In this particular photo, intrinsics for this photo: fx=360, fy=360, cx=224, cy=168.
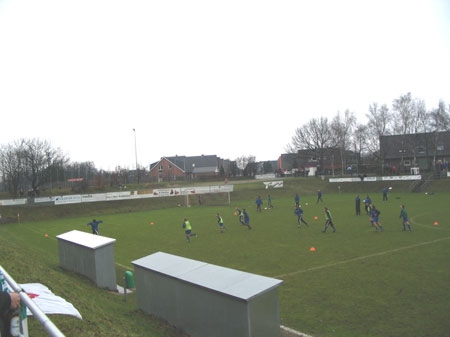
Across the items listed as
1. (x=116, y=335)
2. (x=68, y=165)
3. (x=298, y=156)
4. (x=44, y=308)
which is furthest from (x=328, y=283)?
(x=298, y=156)

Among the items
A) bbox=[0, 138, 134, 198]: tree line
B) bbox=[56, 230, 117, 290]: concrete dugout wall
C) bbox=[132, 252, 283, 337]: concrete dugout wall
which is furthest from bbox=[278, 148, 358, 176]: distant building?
bbox=[132, 252, 283, 337]: concrete dugout wall

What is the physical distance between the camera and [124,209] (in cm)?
4481

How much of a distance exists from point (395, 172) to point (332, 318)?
2163 inches

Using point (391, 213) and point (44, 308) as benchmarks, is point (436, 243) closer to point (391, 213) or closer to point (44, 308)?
point (391, 213)

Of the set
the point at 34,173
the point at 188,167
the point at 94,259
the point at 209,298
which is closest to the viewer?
the point at 209,298

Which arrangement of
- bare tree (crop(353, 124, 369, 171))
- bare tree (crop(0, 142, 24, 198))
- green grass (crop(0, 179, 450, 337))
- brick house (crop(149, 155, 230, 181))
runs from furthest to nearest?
brick house (crop(149, 155, 230, 181)) < bare tree (crop(353, 124, 369, 171)) < bare tree (crop(0, 142, 24, 198)) < green grass (crop(0, 179, 450, 337))

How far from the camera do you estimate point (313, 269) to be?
13406 millimetres

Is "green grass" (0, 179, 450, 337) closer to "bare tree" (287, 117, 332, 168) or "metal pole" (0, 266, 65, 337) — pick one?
"metal pole" (0, 266, 65, 337)

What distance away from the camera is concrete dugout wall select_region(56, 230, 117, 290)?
1216cm

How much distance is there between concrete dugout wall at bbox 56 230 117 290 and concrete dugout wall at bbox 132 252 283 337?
3.05 meters

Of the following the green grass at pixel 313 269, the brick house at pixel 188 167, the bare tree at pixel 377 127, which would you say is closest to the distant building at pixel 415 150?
the bare tree at pixel 377 127

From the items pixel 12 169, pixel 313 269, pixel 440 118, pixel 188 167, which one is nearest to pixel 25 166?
pixel 12 169

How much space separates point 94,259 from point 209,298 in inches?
249

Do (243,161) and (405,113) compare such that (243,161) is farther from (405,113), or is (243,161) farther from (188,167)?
(405,113)
